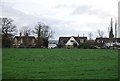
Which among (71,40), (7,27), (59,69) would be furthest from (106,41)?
(59,69)

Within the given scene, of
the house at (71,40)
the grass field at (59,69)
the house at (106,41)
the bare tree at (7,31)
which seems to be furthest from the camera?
the house at (71,40)

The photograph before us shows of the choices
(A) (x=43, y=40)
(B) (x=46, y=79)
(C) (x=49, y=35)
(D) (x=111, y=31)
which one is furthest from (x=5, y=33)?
(B) (x=46, y=79)

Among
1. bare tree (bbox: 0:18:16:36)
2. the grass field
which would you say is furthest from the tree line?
the grass field

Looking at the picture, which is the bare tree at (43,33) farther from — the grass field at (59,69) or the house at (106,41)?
the grass field at (59,69)

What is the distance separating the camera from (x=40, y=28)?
83062 millimetres

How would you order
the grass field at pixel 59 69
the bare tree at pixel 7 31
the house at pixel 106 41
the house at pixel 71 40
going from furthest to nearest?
the house at pixel 71 40 < the house at pixel 106 41 < the bare tree at pixel 7 31 < the grass field at pixel 59 69

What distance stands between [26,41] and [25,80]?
77000mm

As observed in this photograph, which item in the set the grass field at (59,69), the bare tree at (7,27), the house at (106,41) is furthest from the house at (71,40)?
the grass field at (59,69)

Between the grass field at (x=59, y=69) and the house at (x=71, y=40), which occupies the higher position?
the house at (x=71, y=40)

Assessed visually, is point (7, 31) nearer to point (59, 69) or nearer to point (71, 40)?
point (71, 40)

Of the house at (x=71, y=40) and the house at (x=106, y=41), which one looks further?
the house at (x=71, y=40)

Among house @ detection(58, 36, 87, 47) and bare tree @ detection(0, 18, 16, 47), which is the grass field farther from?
house @ detection(58, 36, 87, 47)

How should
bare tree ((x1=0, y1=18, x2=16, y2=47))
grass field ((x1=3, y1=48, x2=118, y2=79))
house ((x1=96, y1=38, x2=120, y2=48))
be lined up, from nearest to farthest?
grass field ((x1=3, y1=48, x2=118, y2=79))
bare tree ((x1=0, y1=18, x2=16, y2=47))
house ((x1=96, y1=38, x2=120, y2=48))

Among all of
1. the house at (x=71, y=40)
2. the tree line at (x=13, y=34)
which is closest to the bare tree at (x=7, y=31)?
the tree line at (x=13, y=34)
